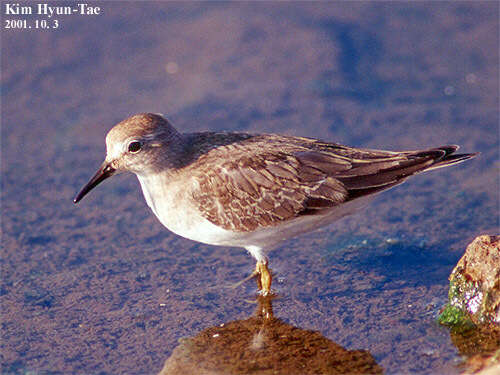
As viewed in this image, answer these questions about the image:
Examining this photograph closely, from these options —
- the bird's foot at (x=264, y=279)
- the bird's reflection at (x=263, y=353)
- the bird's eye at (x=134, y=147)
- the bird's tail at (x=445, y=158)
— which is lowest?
the bird's reflection at (x=263, y=353)

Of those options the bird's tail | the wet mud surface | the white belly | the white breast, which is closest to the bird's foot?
the wet mud surface

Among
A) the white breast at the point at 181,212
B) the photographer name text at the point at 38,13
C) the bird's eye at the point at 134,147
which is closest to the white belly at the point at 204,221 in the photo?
the white breast at the point at 181,212

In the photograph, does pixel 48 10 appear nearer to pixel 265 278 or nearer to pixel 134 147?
pixel 134 147

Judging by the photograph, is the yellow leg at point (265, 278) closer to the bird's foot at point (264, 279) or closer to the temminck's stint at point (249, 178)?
the bird's foot at point (264, 279)

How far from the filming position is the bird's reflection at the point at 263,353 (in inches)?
266

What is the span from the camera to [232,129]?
11523 mm

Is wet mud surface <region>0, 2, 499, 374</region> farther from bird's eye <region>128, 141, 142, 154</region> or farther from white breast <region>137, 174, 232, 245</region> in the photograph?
bird's eye <region>128, 141, 142, 154</region>

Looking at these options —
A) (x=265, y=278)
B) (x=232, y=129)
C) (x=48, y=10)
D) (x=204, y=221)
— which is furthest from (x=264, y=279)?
(x=48, y=10)

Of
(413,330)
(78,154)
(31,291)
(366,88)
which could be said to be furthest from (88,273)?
(366,88)

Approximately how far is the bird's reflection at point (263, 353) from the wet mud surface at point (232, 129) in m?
0.10

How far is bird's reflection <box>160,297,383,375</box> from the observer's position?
6766 mm

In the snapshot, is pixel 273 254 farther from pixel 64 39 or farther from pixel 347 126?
pixel 64 39

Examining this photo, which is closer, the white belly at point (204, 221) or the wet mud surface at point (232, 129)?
the wet mud surface at point (232, 129)

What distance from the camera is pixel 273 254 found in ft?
29.3
